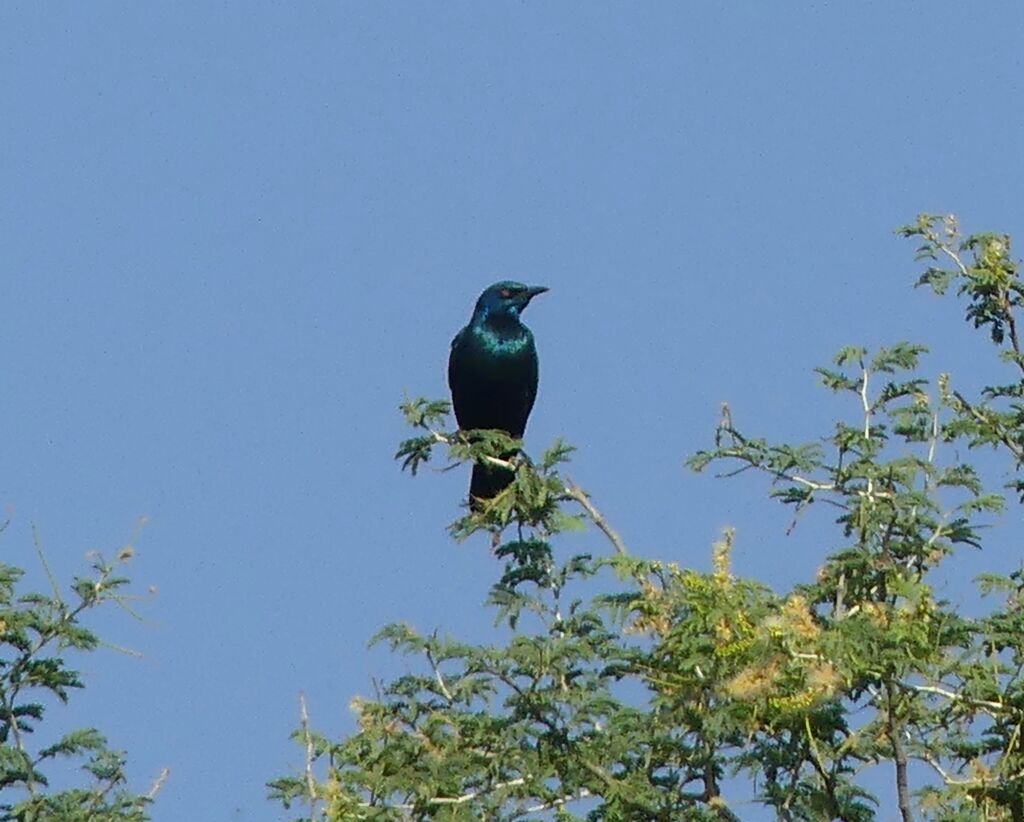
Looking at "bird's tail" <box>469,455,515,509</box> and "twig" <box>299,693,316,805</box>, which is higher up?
"bird's tail" <box>469,455,515,509</box>

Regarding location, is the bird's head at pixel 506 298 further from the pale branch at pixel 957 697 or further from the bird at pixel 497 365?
the pale branch at pixel 957 697

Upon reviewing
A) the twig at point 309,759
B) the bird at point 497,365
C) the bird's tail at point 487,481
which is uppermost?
the bird at point 497,365

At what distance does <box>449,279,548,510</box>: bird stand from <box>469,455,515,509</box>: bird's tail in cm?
108

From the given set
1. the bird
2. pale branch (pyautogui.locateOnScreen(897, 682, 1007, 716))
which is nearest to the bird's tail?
the bird

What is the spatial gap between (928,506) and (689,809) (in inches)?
39.3

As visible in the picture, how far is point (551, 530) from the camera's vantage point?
6910 mm

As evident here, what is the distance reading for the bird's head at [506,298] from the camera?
10250mm

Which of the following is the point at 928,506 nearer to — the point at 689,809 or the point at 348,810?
the point at 689,809

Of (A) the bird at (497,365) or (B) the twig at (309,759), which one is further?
(A) the bird at (497,365)

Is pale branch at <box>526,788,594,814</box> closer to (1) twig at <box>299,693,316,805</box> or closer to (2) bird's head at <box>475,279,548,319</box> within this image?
(1) twig at <box>299,693,316,805</box>

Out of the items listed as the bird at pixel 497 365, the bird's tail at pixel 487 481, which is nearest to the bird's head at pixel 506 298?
the bird at pixel 497 365

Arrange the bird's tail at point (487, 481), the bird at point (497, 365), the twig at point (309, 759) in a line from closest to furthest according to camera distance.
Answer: the twig at point (309, 759) < the bird's tail at point (487, 481) < the bird at point (497, 365)

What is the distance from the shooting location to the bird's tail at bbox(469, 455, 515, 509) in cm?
834

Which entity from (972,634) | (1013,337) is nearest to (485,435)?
(1013,337)
